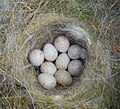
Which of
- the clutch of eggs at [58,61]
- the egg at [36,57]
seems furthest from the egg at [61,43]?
the egg at [36,57]

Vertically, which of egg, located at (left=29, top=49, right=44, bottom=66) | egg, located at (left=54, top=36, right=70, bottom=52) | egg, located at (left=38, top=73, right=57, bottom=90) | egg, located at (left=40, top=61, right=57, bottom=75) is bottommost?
egg, located at (left=38, top=73, right=57, bottom=90)

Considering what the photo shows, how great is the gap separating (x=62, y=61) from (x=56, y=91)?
18cm

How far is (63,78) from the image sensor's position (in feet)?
9.32

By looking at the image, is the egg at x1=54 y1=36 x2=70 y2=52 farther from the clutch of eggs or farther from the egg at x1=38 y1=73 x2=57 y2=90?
the egg at x1=38 y1=73 x2=57 y2=90

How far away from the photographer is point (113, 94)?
108 inches

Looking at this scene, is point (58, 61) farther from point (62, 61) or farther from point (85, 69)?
point (85, 69)

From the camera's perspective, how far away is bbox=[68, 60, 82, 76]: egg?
113 inches

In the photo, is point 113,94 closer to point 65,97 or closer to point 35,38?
point 65,97

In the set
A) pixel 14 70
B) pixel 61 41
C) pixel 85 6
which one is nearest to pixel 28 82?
pixel 14 70

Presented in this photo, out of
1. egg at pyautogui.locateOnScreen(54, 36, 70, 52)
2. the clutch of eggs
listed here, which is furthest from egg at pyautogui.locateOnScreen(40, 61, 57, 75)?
egg at pyautogui.locateOnScreen(54, 36, 70, 52)

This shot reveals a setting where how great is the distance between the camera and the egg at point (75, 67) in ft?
9.40

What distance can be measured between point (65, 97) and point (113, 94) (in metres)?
0.26

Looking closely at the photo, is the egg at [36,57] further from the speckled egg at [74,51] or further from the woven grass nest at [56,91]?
the speckled egg at [74,51]

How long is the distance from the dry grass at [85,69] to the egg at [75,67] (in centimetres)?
9
